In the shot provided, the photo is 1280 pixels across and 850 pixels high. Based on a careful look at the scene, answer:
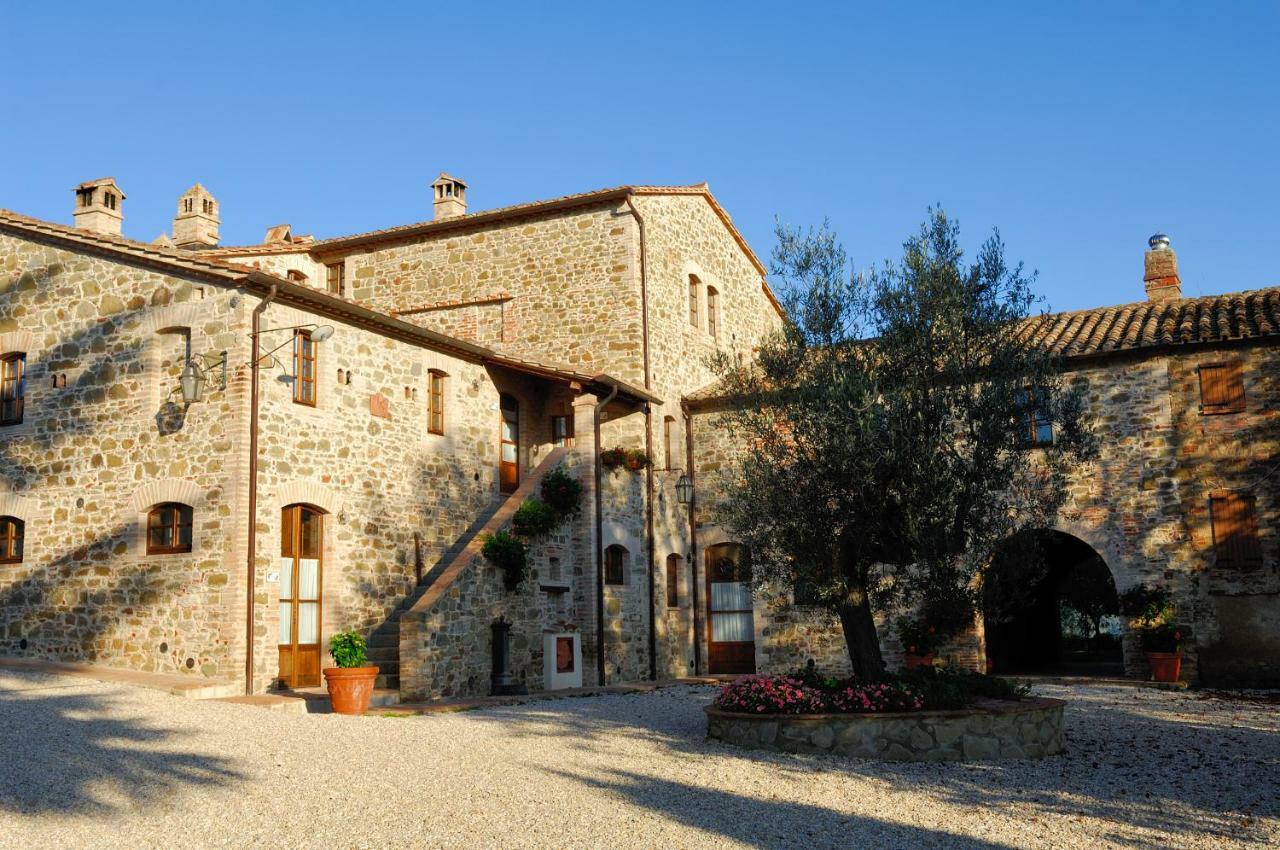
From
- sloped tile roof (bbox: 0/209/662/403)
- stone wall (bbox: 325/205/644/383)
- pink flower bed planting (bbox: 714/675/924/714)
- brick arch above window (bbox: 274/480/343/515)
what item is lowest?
pink flower bed planting (bbox: 714/675/924/714)

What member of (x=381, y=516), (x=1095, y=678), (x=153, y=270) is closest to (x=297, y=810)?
(x=381, y=516)

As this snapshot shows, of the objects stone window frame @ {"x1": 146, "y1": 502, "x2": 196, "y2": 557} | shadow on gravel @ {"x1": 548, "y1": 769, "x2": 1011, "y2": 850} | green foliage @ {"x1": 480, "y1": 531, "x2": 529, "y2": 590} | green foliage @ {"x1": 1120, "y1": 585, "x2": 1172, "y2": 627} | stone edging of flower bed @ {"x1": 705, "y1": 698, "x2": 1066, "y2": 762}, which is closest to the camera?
shadow on gravel @ {"x1": 548, "y1": 769, "x2": 1011, "y2": 850}

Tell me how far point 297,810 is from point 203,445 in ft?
23.6

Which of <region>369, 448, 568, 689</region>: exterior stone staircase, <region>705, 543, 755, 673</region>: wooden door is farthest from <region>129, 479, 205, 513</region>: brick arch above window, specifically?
<region>705, 543, 755, 673</region>: wooden door

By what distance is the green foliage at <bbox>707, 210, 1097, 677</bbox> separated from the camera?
34.6 ft

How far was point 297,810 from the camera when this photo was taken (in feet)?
24.4

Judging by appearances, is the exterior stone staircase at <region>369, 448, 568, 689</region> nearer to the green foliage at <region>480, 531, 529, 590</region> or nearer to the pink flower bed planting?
the green foliage at <region>480, 531, 529, 590</region>

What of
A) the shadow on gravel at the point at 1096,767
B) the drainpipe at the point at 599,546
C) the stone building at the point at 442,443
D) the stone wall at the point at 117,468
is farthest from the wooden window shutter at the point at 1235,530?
the stone wall at the point at 117,468

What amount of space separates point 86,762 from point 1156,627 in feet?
51.6

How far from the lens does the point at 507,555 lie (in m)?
15.6

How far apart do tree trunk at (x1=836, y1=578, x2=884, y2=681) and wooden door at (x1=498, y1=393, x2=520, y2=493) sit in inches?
319

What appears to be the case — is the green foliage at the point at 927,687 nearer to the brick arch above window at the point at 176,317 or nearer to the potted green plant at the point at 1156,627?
the potted green plant at the point at 1156,627

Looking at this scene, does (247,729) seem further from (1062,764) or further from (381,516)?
(1062,764)

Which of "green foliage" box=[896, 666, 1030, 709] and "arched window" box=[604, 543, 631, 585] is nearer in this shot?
"green foliage" box=[896, 666, 1030, 709]
